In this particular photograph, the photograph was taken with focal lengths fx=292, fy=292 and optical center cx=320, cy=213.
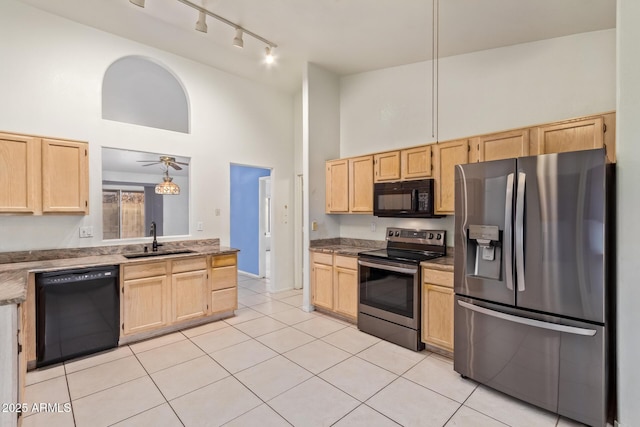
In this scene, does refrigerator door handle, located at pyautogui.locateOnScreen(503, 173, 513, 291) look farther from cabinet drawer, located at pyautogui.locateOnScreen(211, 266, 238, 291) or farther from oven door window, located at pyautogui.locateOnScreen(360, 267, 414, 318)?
cabinet drawer, located at pyautogui.locateOnScreen(211, 266, 238, 291)

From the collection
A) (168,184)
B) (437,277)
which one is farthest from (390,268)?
(168,184)

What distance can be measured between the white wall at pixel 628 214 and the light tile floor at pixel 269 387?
18.6 inches

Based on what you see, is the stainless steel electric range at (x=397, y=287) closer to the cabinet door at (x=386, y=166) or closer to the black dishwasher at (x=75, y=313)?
the cabinet door at (x=386, y=166)

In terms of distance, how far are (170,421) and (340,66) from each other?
4.43m

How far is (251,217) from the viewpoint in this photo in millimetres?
6242

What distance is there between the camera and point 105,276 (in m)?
2.95

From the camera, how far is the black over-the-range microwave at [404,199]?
10.8 feet

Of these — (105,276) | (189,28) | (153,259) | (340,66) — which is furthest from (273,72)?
(105,276)

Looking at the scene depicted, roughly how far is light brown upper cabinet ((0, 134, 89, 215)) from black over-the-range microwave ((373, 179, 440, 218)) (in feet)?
10.9

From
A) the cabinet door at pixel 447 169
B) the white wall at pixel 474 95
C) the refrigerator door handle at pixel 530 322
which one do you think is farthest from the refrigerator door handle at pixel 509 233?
the white wall at pixel 474 95

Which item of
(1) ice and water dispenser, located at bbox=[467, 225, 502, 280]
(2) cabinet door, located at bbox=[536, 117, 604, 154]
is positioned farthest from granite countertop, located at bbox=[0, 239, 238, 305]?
(2) cabinet door, located at bbox=[536, 117, 604, 154]

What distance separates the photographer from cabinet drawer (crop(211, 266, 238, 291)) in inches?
149

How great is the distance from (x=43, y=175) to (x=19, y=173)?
163mm

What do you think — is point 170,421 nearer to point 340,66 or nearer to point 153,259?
point 153,259
